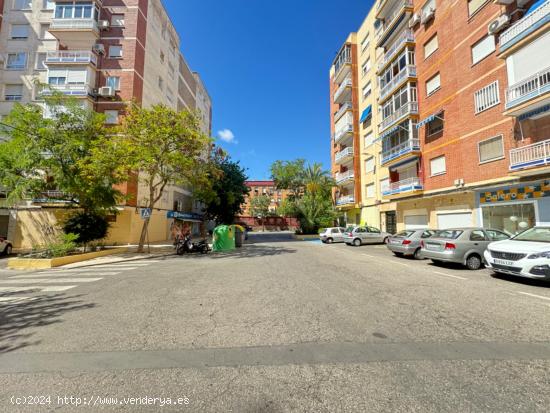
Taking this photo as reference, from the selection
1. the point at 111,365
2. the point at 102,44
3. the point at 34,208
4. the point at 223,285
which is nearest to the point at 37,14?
the point at 102,44

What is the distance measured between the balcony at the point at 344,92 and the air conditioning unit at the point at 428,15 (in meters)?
10.8

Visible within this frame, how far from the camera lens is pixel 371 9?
27734 millimetres

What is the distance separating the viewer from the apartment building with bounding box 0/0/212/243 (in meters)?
22.4

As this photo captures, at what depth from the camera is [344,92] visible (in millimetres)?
31547

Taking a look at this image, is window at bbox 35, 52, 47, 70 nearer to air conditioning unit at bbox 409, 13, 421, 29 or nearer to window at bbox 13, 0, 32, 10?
window at bbox 13, 0, 32, 10

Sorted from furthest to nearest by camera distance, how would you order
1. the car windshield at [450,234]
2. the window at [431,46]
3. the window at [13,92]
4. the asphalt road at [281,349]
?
the window at [13,92]
the window at [431,46]
the car windshield at [450,234]
the asphalt road at [281,349]

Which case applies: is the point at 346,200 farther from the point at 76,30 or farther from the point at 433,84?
the point at 76,30

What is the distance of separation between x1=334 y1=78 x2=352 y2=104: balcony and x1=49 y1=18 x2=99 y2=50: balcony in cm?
2506

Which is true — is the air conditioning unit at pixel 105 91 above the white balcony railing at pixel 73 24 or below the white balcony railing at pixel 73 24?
below

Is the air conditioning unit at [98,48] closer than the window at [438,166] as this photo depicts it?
No

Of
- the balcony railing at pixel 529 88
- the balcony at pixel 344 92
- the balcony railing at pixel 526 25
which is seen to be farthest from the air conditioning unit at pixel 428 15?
the balcony at pixel 344 92

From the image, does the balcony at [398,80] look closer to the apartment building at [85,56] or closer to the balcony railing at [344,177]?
the balcony railing at [344,177]

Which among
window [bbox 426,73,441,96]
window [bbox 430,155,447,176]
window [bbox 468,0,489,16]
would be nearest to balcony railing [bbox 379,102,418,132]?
window [bbox 426,73,441,96]

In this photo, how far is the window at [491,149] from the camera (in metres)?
14.1
